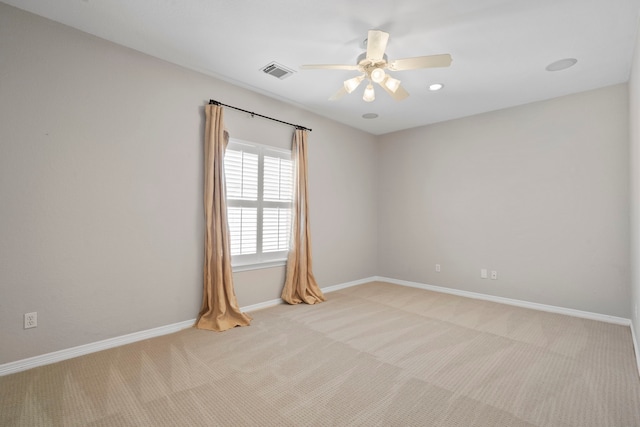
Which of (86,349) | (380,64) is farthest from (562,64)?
(86,349)

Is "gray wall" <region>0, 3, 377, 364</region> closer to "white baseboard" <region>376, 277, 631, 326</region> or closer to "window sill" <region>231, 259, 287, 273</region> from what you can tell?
"window sill" <region>231, 259, 287, 273</region>

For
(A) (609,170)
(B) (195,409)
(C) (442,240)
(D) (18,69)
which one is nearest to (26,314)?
(B) (195,409)

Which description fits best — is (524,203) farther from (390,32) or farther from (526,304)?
(390,32)

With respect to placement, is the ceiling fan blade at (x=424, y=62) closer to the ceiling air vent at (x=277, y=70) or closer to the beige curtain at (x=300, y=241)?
the ceiling air vent at (x=277, y=70)

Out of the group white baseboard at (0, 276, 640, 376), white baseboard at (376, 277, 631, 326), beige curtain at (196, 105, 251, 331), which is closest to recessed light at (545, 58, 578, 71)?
white baseboard at (0, 276, 640, 376)

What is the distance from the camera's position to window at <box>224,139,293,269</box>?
3.66m

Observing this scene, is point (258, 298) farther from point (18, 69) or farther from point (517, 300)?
point (517, 300)

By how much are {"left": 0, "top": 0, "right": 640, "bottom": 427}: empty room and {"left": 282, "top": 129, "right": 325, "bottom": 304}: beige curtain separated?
3cm

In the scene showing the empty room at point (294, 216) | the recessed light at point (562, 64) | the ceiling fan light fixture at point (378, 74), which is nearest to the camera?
the empty room at point (294, 216)

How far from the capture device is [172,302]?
10.2 feet

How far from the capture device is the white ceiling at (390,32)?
2.28 meters

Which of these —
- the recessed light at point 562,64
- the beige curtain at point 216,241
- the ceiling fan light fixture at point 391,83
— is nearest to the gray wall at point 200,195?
the beige curtain at point 216,241

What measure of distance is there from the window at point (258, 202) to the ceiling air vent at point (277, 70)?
2.96 ft

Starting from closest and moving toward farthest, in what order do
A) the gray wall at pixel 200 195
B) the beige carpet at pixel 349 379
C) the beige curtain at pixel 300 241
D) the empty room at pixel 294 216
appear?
the beige carpet at pixel 349 379 < the empty room at pixel 294 216 < the gray wall at pixel 200 195 < the beige curtain at pixel 300 241
